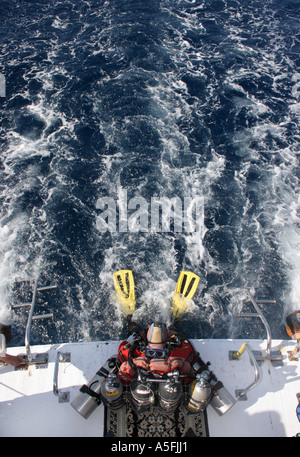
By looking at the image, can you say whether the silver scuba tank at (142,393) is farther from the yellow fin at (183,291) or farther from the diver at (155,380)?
the yellow fin at (183,291)

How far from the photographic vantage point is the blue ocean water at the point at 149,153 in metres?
9.96

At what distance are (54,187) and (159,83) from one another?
749cm

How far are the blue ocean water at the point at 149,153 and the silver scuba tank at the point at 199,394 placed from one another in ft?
9.38

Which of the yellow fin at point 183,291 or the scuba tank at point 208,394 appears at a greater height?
the scuba tank at point 208,394

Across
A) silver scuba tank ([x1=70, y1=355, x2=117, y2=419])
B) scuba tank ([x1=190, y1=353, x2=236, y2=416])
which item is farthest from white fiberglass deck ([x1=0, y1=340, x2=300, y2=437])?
scuba tank ([x1=190, y1=353, x2=236, y2=416])

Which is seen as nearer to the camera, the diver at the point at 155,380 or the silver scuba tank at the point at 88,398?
the diver at the point at 155,380

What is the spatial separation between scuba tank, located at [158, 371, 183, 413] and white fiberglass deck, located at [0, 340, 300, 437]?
1.17 meters

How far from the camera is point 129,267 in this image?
412 inches

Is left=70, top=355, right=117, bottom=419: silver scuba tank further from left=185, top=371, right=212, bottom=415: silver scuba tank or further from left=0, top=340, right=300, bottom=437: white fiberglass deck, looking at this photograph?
left=185, top=371, right=212, bottom=415: silver scuba tank

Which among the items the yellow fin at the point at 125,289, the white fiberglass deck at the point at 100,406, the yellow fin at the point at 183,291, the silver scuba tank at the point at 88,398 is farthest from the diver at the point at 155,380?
the yellow fin at the point at 125,289

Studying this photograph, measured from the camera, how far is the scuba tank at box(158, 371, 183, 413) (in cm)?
605
